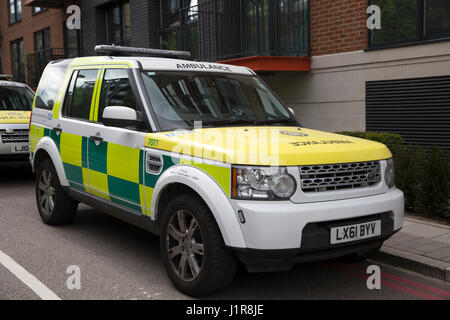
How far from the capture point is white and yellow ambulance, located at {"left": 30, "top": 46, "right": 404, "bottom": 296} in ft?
11.9

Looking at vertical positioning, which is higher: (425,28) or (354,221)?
(425,28)

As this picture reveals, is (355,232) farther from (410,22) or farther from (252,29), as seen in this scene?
(252,29)

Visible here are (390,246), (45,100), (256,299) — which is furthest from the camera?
(45,100)

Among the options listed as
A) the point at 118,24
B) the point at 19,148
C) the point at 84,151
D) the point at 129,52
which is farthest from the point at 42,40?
the point at 84,151

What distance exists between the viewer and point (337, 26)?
9742 millimetres

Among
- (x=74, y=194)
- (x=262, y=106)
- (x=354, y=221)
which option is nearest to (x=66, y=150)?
(x=74, y=194)

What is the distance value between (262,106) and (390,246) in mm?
1888

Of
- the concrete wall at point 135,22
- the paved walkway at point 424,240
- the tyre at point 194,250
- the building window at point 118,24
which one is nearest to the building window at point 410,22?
the paved walkway at point 424,240

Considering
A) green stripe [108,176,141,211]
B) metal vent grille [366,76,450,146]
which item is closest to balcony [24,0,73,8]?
metal vent grille [366,76,450,146]

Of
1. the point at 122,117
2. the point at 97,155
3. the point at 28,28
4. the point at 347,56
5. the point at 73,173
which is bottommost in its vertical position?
the point at 73,173

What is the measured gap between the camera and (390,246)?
5160mm

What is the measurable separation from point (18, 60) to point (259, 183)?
2454 centimetres
